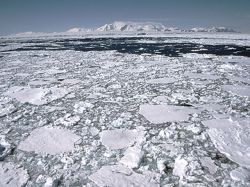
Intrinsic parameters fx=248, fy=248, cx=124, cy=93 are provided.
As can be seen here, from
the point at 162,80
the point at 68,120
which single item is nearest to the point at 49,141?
the point at 68,120

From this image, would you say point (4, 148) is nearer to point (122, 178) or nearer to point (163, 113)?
point (122, 178)

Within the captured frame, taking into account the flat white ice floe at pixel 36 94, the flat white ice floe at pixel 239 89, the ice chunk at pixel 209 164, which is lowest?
the flat white ice floe at pixel 36 94

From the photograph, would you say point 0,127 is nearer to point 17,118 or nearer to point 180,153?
Answer: point 17,118

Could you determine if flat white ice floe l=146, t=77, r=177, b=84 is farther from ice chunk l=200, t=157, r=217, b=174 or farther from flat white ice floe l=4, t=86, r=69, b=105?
ice chunk l=200, t=157, r=217, b=174

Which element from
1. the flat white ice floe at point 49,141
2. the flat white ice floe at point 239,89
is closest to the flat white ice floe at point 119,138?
the flat white ice floe at point 49,141

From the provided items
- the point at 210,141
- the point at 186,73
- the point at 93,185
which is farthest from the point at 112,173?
the point at 186,73

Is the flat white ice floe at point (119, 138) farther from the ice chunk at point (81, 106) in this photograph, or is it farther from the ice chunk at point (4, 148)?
the ice chunk at point (4, 148)

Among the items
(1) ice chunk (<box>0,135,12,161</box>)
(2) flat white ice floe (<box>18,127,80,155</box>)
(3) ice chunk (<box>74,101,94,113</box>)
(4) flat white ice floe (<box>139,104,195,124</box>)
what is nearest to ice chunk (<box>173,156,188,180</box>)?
Result: (4) flat white ice floe (<box>139,104,195,124</box>)
